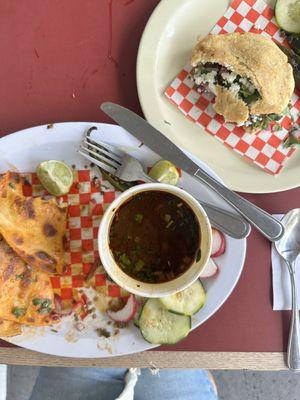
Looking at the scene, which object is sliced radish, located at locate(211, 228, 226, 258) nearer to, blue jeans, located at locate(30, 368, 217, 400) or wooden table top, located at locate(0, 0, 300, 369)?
wooden table top, located at locate(0, 0, 300, 369)

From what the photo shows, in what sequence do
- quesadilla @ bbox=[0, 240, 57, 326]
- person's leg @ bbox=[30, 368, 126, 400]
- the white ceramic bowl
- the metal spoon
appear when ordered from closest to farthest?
the white ceramic bowl < quesadilla @ bbox=[0, 240, 57, 326] < the metal spoon < person's leg @ bbox=[30, 368, 126, 400]

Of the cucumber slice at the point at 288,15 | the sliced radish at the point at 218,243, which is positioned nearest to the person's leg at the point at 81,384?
the sliced radish at the point at 218,243

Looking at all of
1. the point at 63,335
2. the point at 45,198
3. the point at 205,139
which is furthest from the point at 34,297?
the point at 205,139

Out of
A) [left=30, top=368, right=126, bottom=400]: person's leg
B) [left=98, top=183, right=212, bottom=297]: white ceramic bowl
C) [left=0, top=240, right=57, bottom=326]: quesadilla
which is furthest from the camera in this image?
[left=30, top=368, right=126, bottom=400]: person's leg

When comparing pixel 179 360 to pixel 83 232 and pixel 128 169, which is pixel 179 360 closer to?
pixel 83 232

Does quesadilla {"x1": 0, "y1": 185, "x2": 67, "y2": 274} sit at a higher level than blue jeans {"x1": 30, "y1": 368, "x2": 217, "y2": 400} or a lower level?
higher

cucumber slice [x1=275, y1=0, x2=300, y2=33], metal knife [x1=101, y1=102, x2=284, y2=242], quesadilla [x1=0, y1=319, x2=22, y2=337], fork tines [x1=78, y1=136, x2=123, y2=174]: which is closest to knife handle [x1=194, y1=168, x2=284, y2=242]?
metal knife [x1=101, y1=102, x2=284, y2=242]
